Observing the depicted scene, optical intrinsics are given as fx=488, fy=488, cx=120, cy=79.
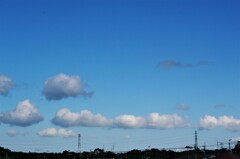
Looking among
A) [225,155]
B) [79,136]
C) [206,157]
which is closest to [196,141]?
[225,155]

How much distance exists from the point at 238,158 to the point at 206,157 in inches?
922

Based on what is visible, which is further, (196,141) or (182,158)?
(182,158)

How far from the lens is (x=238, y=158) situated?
146500 millimetres

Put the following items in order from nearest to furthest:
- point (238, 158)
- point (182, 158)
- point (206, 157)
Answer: point (238, 158) → point (206, 157) → point (182, 158)

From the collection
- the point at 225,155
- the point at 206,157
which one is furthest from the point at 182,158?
the point at 225,155

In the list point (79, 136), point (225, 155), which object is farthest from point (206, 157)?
point (79, 136)

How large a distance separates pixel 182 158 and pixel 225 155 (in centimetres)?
4570

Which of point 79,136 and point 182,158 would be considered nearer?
point 79,136

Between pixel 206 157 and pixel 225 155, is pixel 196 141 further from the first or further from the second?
pixel 206 157

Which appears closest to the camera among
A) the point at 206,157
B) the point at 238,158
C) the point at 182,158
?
the point at 238,158

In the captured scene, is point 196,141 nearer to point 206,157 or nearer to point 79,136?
point 206,157

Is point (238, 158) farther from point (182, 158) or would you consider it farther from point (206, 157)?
point (182, 158)

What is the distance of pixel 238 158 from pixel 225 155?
389cm

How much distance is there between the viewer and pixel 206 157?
169 metres
